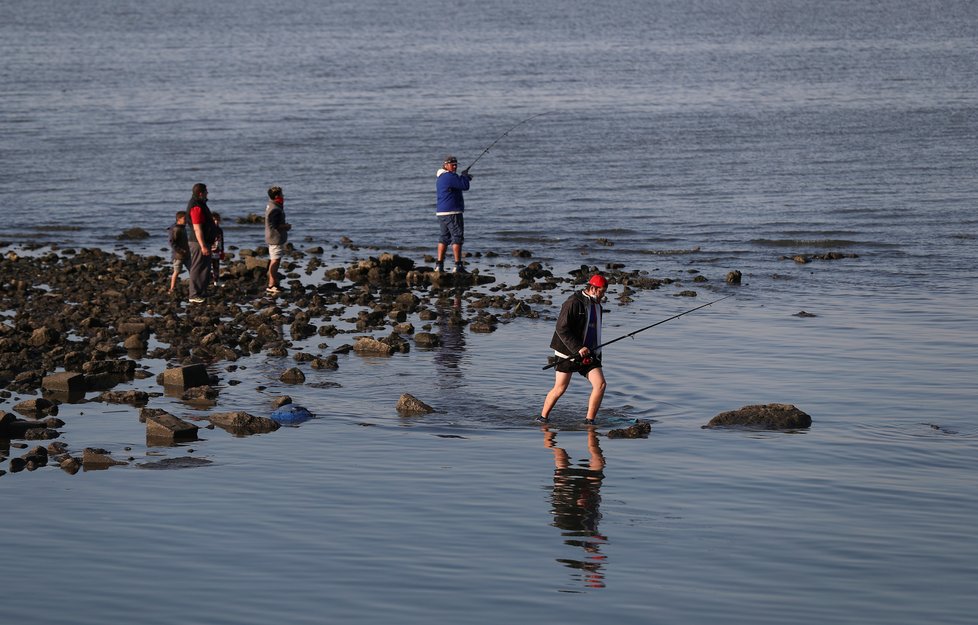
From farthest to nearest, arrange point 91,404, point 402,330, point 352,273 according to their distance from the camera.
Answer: point 352,273
point 402,330
point 91,404

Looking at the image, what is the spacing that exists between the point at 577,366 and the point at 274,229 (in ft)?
30.3

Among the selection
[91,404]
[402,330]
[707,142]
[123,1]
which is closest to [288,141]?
[707,142]

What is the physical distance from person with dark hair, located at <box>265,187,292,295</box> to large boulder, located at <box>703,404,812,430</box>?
32.2 ft

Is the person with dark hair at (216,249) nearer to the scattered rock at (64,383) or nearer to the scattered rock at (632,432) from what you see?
the scattered rock at (64,383)

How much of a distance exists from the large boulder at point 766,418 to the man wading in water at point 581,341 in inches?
56.1

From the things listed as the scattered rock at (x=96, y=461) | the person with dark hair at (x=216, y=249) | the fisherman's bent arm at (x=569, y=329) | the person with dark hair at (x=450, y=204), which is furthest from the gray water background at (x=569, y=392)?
the person with dark hair at (x=216, y=249)

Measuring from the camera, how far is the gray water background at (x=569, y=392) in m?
10.9

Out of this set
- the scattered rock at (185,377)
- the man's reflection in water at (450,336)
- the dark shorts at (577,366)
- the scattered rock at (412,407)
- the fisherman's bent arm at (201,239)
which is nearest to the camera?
the dark shorts at (577,366)

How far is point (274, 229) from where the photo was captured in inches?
909

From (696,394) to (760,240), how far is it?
14574 millimetres

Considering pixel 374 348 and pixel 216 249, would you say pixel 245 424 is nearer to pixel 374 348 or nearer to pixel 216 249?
pixel 374 348

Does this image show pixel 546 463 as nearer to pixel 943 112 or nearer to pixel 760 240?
pixel 760 240

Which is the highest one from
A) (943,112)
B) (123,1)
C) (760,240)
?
(123,1)

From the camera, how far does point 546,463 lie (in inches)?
558
